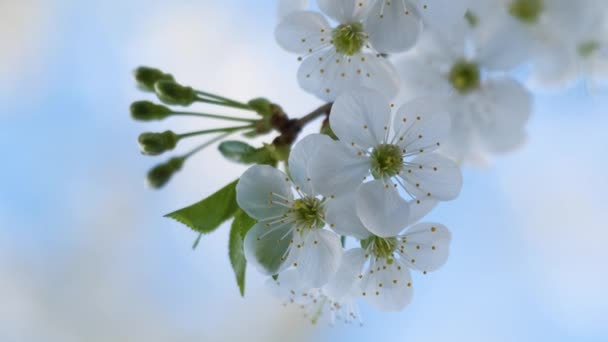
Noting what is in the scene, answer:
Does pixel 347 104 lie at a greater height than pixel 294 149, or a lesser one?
greater

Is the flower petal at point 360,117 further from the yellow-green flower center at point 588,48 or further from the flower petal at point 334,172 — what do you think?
the yellow-green flower center at point 588,48

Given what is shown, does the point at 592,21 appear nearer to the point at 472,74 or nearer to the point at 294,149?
the point at 472,74

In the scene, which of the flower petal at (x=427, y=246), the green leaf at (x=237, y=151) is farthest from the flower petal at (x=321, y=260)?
the green leaf at (x=237, y=151)

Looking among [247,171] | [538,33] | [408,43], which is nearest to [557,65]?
[538,33]

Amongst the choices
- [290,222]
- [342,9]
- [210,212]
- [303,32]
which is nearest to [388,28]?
[342,9]

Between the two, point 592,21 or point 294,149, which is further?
point 592,21

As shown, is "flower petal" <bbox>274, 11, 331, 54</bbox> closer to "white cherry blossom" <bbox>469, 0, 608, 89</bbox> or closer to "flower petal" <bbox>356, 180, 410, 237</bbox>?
"flower petal" <bbox>356, 180, 410, 237</bbox>
